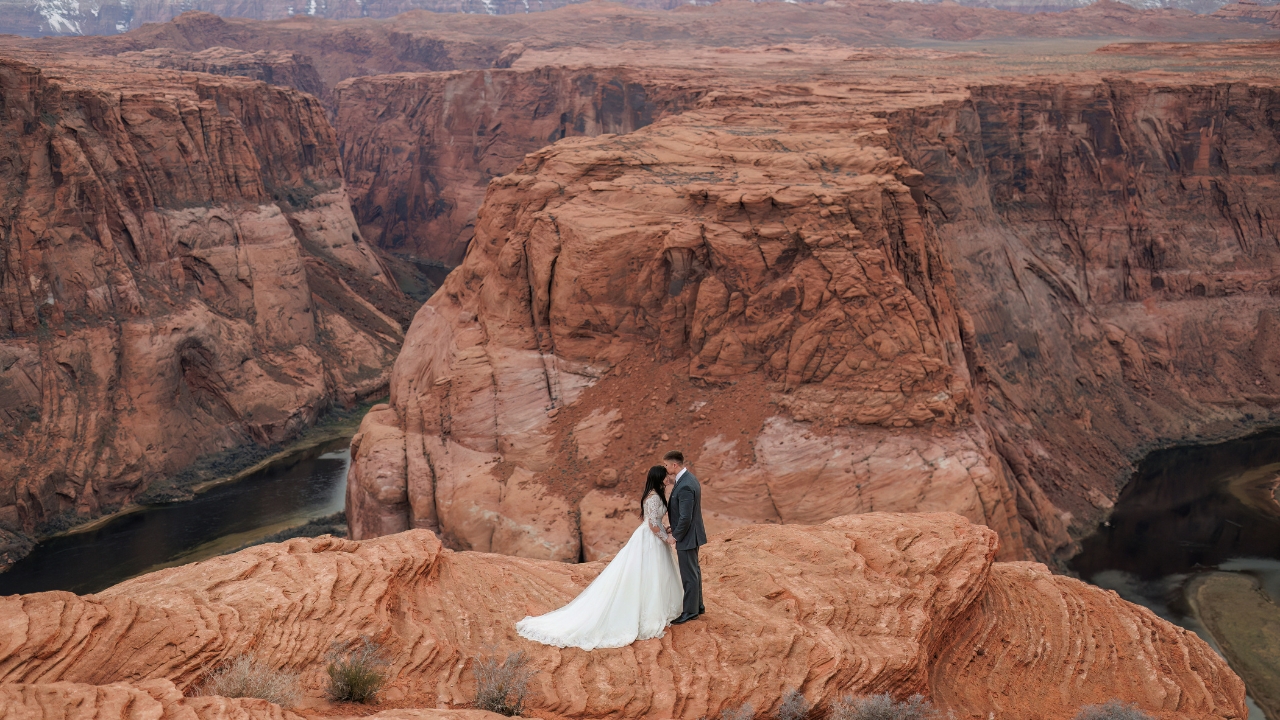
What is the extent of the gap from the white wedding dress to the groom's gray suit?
131mm

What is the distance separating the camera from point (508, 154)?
7850 cm

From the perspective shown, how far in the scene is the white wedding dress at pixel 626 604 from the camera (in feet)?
36.9

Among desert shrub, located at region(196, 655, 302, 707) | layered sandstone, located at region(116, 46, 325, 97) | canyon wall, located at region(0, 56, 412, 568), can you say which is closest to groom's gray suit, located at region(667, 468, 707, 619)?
desert shrub, located at region(196, 655, 302, 707)

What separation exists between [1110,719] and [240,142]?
51.6m

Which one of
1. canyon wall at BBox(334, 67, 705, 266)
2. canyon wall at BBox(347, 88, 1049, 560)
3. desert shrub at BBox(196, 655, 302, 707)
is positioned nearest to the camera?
desert shrub at BBox(196, 655, 302, 707)

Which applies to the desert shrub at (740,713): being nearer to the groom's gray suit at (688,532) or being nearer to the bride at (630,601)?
the bride at (630,601)

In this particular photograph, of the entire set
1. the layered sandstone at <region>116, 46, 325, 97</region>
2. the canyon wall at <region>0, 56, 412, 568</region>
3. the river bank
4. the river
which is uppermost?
the layered sandstone at <region>116, 46, 325, 97</region>

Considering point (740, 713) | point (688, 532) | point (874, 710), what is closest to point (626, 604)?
point (688, 532)

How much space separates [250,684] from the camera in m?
9.07

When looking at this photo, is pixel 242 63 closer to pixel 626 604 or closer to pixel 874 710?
pixel 626 604

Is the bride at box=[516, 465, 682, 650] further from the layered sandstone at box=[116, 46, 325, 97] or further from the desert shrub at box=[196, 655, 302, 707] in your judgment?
the layered sandstone at box=[116, 46, 325, 97]

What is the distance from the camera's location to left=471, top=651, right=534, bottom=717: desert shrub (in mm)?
9836

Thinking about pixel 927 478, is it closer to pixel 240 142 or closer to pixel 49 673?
pixel 49 673

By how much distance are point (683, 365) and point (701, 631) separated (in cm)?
1449
